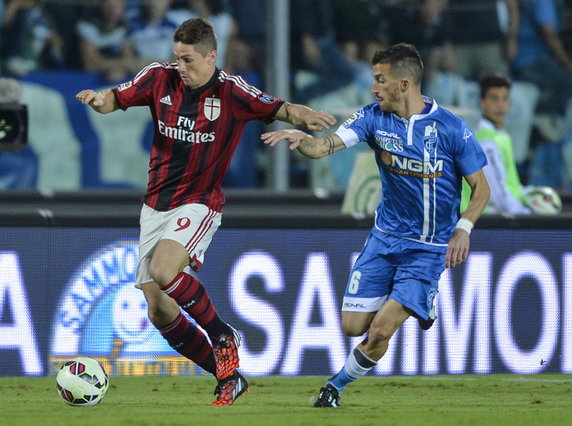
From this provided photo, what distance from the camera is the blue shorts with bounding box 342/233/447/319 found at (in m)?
7.29

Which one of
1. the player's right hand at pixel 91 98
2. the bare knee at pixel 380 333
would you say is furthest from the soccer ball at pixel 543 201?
the player's right hand at pixel 91 98

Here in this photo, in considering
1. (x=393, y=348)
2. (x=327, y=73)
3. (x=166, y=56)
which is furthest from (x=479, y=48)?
(x=393, y=348)

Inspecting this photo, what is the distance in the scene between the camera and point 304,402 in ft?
24.8

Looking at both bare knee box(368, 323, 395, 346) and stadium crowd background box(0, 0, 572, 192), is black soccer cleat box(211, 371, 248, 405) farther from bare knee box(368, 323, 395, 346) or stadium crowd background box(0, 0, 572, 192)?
stadium crowd background box(0, 0, 572, 192)

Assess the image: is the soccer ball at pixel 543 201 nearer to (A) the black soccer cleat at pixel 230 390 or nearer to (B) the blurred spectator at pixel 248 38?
(B) the blurred spectator at pixel 248 38

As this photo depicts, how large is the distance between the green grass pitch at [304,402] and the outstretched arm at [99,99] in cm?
167

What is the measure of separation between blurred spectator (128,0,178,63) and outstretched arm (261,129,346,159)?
6686 mm

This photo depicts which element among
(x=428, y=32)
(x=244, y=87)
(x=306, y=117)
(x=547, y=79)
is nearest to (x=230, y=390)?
(x=306, y=117)

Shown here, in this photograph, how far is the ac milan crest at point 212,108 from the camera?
746 cm

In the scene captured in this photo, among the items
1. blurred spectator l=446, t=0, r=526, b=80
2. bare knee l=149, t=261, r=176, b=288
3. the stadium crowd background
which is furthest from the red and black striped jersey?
blurred spectator l=446, t=0, r=526, b=80

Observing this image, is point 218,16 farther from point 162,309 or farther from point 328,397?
point 328,397

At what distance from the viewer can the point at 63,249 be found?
890 centimetres

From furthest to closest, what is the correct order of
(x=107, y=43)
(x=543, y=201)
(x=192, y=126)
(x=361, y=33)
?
(x=361, y=33)
(x=107, y=43)
(x=543, y=201)
(x=192, y=126)

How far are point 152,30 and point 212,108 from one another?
630cm
